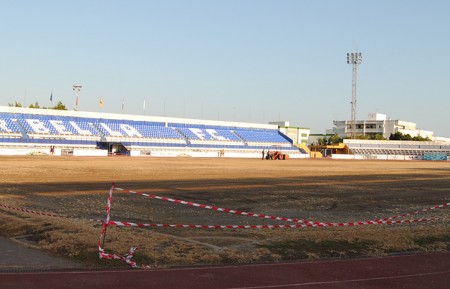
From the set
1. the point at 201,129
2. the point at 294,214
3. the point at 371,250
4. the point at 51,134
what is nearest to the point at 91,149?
the point at 51,134

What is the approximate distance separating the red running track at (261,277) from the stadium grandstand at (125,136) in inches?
2842

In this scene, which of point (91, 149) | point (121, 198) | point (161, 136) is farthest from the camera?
point (161, 136)

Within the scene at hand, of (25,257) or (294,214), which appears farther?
(294,214)

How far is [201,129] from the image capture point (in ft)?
381

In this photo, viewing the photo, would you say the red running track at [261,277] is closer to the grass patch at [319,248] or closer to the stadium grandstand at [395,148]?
the grass patch at [319,248]

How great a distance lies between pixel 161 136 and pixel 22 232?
91.9 m

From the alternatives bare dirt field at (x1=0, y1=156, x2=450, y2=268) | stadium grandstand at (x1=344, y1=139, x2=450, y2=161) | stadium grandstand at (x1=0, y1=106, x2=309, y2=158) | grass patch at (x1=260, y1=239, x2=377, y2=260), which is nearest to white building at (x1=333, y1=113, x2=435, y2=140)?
stadium grandstand at (x1=344, y1=139, x2=450, y2=161)

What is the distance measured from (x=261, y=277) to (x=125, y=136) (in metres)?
91.2

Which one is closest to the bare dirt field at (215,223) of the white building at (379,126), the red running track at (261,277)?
the red running track at (261,277)

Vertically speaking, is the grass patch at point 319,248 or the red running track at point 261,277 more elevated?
the grass patch at point 319,248

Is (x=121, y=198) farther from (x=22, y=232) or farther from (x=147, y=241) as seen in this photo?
(x=147, y=241)

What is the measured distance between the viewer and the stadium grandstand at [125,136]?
83.0m

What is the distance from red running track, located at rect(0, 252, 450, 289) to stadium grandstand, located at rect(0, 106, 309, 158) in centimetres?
7219

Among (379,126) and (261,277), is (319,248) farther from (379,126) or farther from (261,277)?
(379,126)
